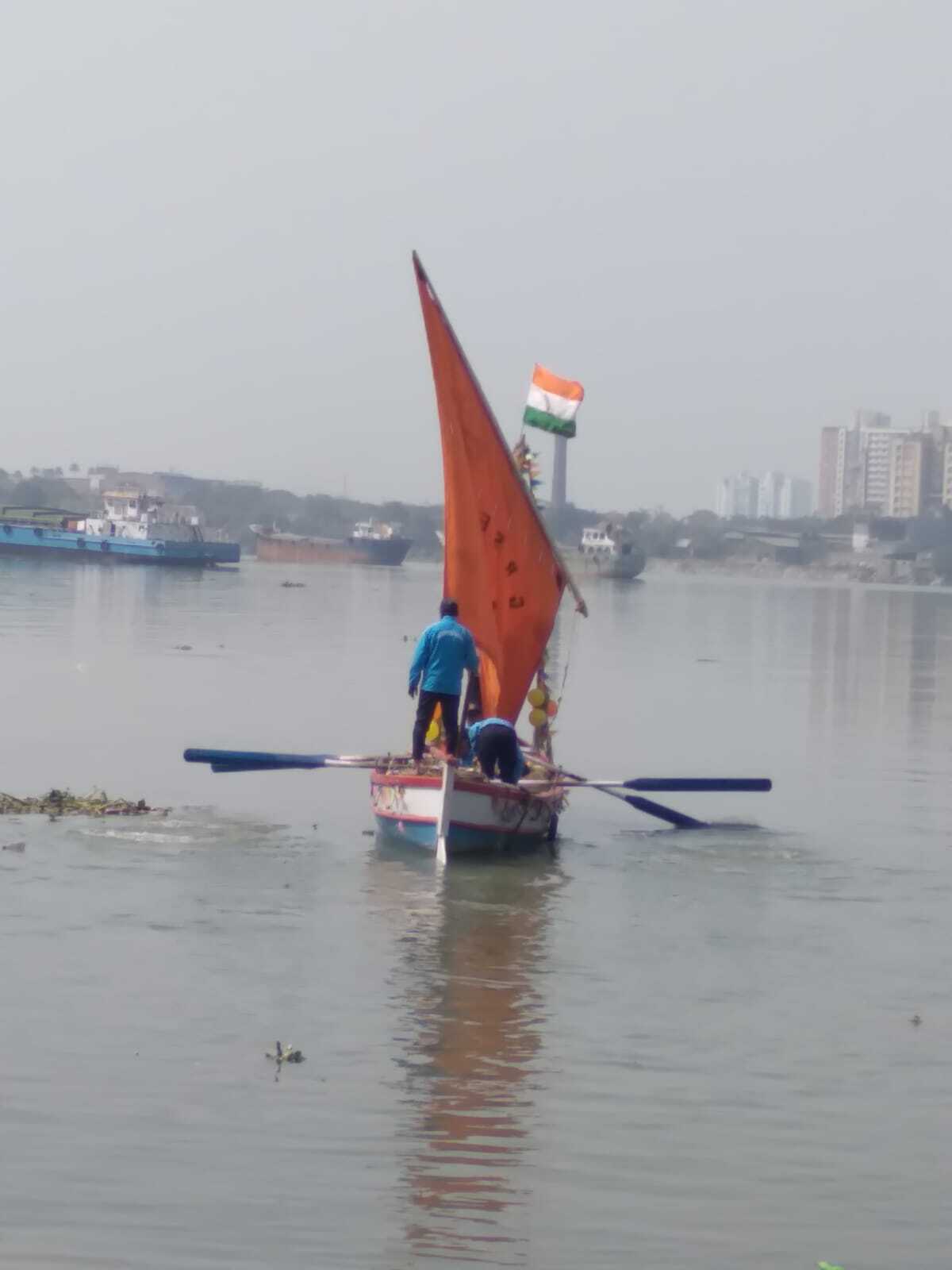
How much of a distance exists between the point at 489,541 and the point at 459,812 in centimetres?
411

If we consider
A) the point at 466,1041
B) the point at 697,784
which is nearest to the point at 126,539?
the point at 697,784

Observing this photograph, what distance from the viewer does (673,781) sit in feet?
62.8

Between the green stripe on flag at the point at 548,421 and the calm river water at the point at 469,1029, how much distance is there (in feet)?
13.6

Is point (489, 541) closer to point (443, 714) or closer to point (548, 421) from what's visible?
point (548, 421)

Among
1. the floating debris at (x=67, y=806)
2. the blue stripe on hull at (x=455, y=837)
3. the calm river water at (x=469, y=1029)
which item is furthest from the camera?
the floating debris at (x=67, y=806)

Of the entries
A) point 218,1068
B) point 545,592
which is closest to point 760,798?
point 545,592

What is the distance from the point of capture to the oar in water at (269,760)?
18578 millimetres

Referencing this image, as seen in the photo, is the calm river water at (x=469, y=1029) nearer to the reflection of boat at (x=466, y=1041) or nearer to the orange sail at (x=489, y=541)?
the reflection of boat at (x=466, y=1041)

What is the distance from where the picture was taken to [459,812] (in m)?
17.6

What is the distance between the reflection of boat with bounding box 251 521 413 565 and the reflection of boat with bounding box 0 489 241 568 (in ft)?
134

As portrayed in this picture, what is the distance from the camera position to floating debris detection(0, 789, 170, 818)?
19.3 meters

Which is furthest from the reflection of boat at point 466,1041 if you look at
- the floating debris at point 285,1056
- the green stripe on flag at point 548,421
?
the green stripe on flag at point 548,421

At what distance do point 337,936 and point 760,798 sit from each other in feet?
35.8

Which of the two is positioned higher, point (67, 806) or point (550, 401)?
point (550, 401)
